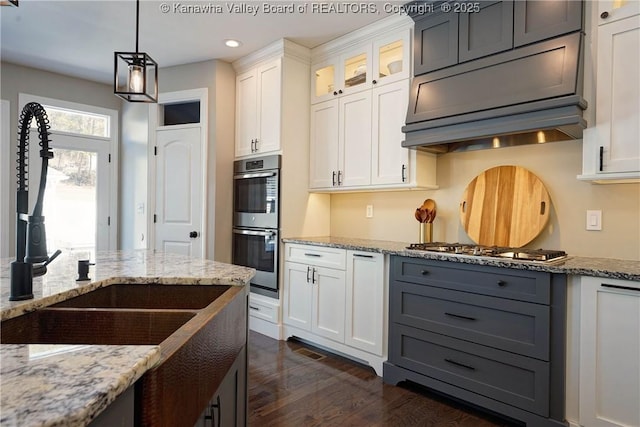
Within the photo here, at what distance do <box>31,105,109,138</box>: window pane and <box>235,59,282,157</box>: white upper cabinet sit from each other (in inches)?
83.0

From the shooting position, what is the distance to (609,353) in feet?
6.15

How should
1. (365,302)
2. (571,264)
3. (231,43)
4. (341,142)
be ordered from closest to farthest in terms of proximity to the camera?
(571,264) < (365,302) < (341,142) < (231,43)

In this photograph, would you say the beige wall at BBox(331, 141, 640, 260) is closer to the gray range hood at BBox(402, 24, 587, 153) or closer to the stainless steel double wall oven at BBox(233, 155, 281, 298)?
the gray range hood at BBox(402, 24, 587, 153)

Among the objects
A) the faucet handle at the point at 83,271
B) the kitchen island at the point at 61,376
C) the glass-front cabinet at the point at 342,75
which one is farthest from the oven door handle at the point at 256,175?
the kitchen island at the point at 61,376

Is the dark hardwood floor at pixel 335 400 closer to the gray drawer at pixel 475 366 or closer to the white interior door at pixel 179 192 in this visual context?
the gray drawer at pixel 475 366

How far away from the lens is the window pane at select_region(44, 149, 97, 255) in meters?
4.57

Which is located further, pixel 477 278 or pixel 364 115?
pixel 364 115

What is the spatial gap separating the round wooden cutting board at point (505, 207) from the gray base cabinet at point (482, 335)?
60 cm

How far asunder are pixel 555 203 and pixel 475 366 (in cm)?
118

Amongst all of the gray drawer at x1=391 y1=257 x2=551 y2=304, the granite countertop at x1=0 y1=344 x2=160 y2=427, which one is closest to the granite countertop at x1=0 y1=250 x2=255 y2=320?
the granite countertop at x1=0 y1=344 x2=160 y2=427

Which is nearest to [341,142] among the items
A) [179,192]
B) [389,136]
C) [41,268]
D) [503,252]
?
[389,136]

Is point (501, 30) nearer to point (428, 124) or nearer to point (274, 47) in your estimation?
point (428, 124)

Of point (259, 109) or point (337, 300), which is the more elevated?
point (259, 109)

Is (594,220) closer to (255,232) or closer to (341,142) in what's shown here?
(341,142)
